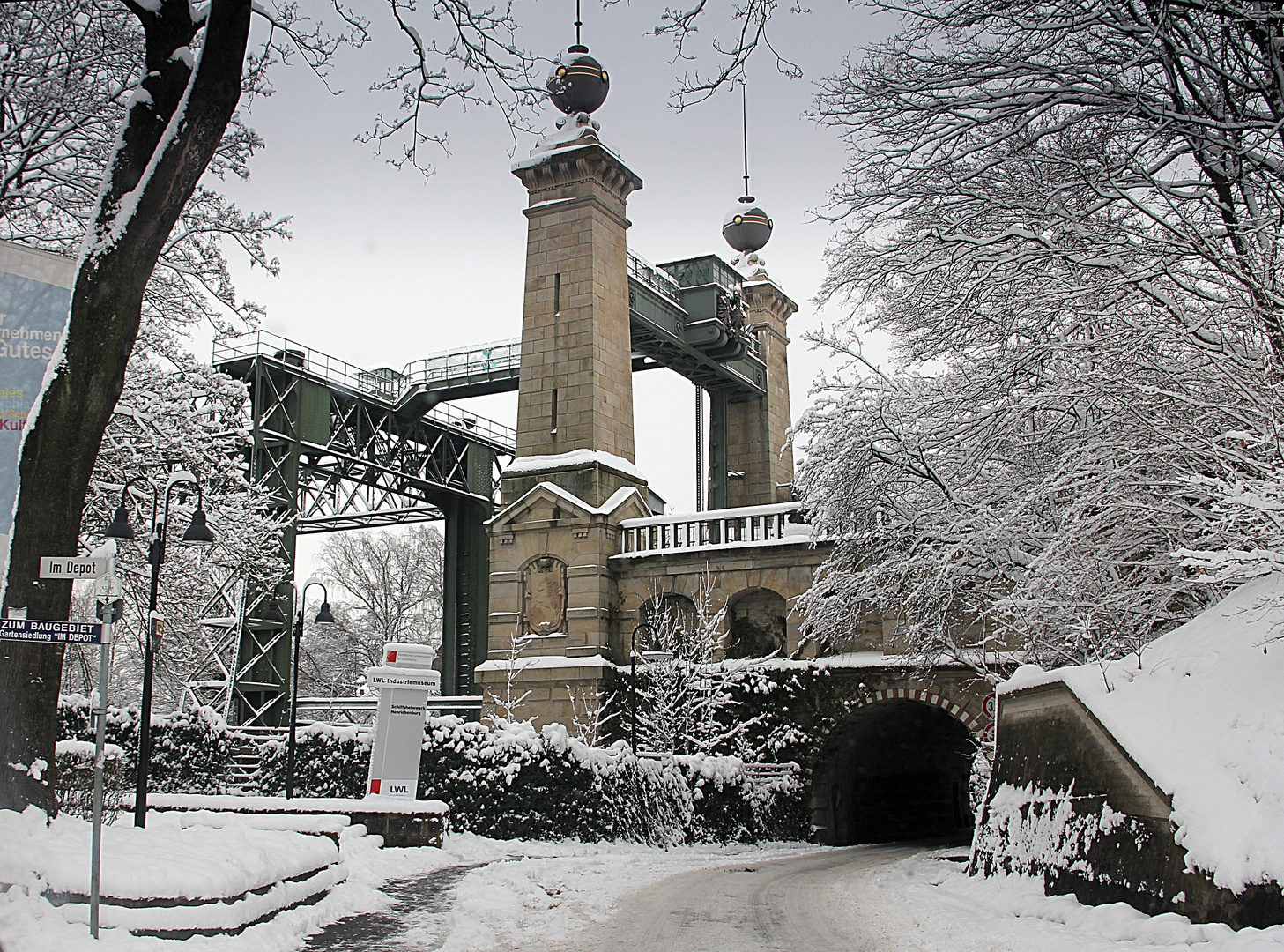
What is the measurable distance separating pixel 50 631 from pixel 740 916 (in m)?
7.31

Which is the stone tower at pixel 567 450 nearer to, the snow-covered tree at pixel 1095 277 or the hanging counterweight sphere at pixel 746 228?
the hanging counterweight sphere at pixel 746 228

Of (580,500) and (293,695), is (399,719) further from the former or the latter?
(580,500)

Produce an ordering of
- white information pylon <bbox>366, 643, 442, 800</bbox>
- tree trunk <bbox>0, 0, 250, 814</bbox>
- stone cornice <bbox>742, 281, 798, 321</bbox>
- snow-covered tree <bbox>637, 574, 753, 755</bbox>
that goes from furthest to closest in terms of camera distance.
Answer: stone cornice <bbox>742, 281, 798, 321</bbox> < snow-covered tree <bbox>637, 574, 753, 755</bbox> < white information pylon <bbox>366, 643, 442, 800</bbox> < tree trunk <bbox>0, 0, 250, 814</bbox>

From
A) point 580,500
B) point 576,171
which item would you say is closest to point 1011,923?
point 580,500

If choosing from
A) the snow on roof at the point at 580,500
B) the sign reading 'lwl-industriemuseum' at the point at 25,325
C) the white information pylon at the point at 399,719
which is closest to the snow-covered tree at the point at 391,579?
the snow on roof at the point at 580,500

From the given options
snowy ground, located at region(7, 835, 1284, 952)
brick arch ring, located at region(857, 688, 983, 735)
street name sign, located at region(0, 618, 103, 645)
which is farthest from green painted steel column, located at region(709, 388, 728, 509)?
street name sign, located at region(0, 618, 103, 645)

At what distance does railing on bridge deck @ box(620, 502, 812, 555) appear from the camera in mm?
27906

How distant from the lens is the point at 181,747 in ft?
82.1

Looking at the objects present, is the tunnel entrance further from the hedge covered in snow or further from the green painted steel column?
the green painted steel column

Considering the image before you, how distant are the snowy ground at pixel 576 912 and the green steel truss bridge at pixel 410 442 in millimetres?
15078

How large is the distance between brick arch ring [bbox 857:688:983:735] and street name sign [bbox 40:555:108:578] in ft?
62.7

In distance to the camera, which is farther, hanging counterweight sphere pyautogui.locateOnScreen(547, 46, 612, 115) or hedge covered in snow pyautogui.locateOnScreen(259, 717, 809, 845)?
hanging counterweight sphere pyautogui.locateOnScreen(547, 46, 612, 115)

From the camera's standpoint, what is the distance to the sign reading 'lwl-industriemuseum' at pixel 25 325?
9.77m

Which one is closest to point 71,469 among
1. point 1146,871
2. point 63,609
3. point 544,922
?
point 63,609
